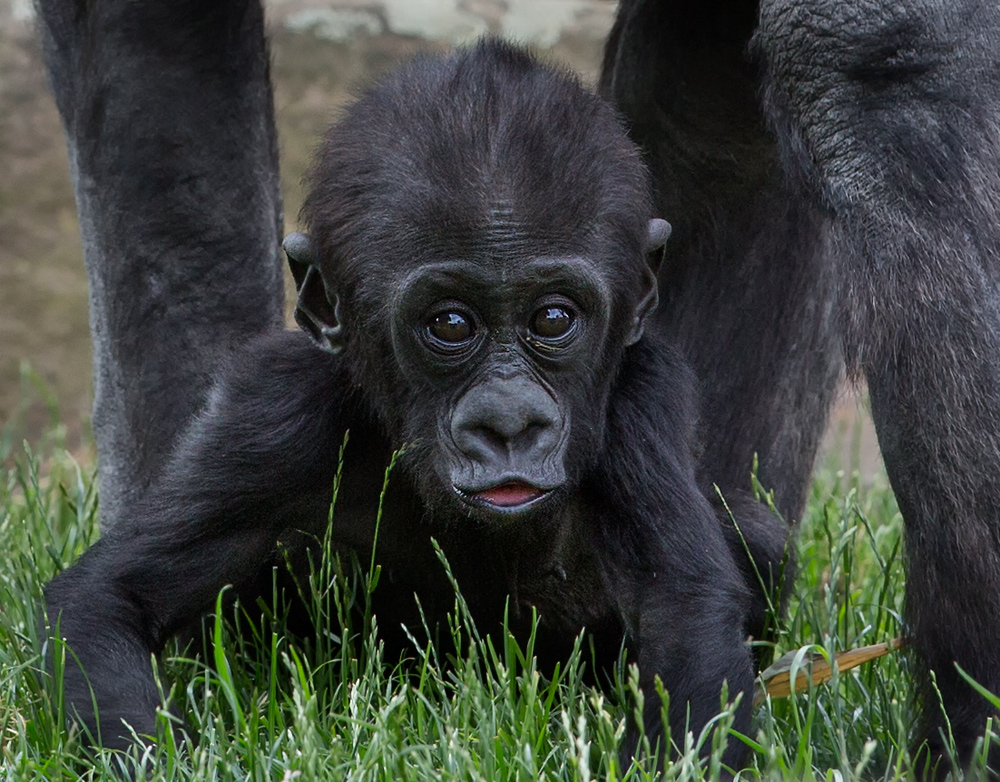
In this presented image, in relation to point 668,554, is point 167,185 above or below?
above

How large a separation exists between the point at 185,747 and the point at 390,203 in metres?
0.96

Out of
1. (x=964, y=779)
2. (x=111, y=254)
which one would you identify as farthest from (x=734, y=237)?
(x=964, y=779)

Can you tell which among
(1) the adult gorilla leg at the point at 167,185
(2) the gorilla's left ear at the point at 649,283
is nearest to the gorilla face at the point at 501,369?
(2) the gorilla's left ear at the point at 649,283

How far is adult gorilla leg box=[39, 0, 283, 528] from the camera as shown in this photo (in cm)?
323

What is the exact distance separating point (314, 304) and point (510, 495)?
62 cm

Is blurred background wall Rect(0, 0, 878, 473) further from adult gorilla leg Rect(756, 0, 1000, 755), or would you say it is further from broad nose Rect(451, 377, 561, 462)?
adult gorilla leg Rect(756, 0, 1000, 755)

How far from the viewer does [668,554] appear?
280 cm

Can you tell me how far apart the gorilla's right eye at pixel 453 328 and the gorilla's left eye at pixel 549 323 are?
0.11 m

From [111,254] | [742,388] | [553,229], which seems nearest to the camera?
[553,229]

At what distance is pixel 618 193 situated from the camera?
2820 millimetres

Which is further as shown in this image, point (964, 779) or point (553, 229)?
point (553, 229)

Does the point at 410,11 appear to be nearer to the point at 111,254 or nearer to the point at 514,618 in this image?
the point at 111,254

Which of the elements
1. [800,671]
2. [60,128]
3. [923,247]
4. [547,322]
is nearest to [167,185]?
[547,322]

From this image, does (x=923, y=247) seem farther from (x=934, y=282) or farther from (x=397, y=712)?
(x=397, y=712)
